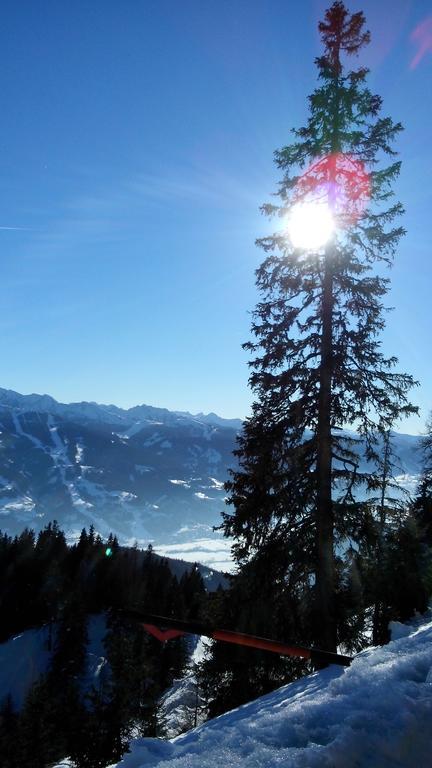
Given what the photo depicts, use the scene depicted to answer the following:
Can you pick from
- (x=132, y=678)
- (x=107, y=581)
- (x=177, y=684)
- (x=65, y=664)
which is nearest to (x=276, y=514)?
(x=132, y=678)

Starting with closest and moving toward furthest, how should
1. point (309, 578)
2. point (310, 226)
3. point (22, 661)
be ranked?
1. point (309, 578)
2. point (310, 226)
3. point (22, 661)

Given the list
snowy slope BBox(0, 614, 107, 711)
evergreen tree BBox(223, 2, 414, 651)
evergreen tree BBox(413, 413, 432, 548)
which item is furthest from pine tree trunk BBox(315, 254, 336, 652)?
snowy slope BBox(0, 614, 107, 711)

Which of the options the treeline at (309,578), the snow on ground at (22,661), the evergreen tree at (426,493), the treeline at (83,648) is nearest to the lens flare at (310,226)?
the treeline at (309,578)

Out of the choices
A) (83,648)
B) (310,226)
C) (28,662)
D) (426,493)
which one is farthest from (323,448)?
(28,662)

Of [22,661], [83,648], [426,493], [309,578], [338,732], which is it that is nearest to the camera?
[338,732]

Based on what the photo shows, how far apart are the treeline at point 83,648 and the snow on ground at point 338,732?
135 inches

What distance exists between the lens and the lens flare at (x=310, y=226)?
15.2m

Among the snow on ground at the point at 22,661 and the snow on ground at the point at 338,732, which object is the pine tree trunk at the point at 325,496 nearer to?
the snow on ground at the point at 338,732

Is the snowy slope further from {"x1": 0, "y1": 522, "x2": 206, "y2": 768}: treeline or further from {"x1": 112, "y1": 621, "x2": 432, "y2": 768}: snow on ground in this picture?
{"x1": 112, "y1": 621, "x2": 432, "y2": 768}: snow on ground

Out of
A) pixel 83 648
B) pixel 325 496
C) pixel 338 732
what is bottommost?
pixel 83 648

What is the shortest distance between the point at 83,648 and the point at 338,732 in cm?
6702

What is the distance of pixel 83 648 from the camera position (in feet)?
199

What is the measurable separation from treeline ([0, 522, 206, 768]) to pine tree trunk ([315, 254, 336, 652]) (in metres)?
5.37

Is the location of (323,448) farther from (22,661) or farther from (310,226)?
(22,661)
